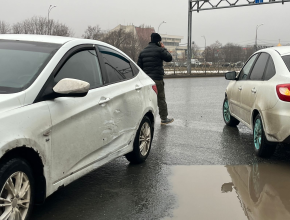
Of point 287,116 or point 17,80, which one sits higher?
point 17,80

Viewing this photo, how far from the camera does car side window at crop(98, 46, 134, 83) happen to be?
4.64m

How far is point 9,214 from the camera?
285 cm

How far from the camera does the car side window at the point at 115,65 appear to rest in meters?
4.64

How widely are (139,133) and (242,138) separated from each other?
2754 millimetres

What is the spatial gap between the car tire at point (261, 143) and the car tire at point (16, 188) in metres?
3.49

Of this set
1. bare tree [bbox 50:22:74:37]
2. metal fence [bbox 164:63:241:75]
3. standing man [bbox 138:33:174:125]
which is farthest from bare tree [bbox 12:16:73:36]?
standing man [bbox 138:33:174:125]

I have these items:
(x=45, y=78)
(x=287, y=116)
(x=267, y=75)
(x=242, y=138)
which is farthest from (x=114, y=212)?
(x=242, y=138)

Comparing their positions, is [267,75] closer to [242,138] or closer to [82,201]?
[242,138]

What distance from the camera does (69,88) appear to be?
11.0ft

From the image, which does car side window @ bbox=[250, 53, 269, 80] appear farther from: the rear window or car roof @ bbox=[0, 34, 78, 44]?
car roof @ bbox=[0, 34, 78, 44]

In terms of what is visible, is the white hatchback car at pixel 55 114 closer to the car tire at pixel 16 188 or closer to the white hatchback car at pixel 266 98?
the car tire at pixel 16 188

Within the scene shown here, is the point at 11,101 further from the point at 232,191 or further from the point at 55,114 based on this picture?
the point at 232,191

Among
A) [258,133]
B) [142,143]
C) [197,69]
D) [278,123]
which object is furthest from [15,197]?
[197,69]

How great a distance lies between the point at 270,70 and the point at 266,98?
54 centimetres
